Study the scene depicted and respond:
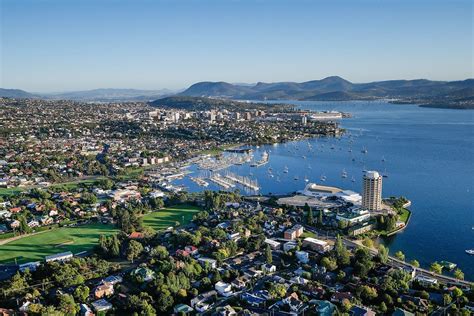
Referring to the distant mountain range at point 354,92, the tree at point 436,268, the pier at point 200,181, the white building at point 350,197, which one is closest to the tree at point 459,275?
the tree at point 436,268

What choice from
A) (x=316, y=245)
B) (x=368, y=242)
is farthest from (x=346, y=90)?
(x=316, y=245)

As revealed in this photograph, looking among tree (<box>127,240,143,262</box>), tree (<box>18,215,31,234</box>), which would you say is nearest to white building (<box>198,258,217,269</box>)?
tree (<box>127,240,143,262</box>)

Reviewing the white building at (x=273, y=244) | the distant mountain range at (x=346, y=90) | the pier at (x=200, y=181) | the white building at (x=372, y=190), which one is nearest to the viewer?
the white building at (x=273, y=244)

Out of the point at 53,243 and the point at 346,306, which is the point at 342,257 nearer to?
the point at 346,306

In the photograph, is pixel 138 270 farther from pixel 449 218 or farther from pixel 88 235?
pixel 449 218

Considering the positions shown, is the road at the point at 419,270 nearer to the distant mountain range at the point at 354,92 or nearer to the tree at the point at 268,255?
the tree at the point at 268,255

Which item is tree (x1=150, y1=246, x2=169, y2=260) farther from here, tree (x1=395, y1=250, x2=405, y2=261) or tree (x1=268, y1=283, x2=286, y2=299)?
tree (x1=395, y1=250, x2=405, y2=261)
